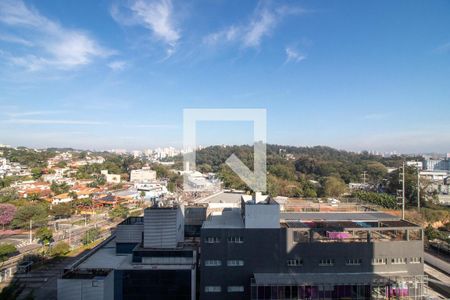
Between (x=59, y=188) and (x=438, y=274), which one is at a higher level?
(x=59, y=188)

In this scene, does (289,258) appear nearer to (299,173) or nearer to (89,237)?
(89,237)

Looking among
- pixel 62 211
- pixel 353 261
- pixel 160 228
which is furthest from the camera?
pixel 62 211

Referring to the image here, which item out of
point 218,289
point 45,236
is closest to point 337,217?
point 218,289

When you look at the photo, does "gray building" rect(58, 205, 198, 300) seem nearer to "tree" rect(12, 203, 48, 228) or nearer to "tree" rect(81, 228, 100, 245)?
"tree" rect(81, 228, 100, 245)

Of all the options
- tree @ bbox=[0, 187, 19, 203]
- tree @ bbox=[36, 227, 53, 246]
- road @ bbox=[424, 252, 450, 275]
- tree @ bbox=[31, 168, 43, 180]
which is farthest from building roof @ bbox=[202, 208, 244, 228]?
tree @ bbox=[31, 168, 43, 180]

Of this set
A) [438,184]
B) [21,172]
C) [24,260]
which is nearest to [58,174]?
[21,172]

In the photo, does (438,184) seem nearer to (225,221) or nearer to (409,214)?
(409,214)
